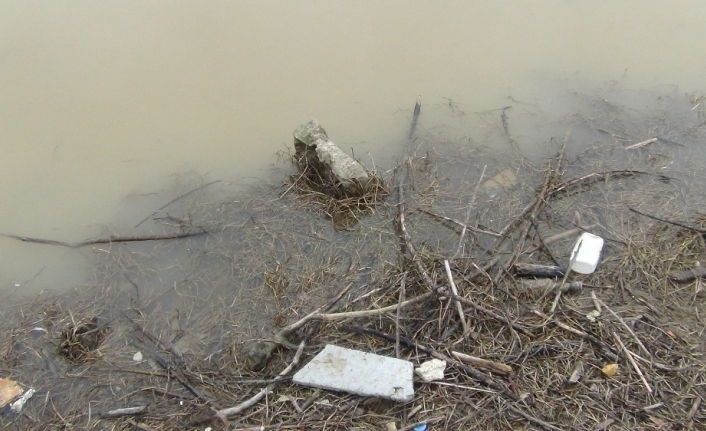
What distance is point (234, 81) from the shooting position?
4.63m

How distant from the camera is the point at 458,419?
2.50 metres

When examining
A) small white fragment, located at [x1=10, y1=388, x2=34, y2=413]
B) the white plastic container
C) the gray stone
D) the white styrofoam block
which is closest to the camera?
the white styrofoam block

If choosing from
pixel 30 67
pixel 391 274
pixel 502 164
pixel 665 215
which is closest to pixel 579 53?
pixel 502 164

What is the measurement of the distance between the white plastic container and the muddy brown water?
158 centimetres

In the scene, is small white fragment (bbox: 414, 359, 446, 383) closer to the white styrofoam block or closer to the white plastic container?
the white styrofoam block

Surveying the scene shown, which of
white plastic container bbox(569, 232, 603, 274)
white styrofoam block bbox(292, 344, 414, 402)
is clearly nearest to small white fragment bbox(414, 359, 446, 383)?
white styrofoam block bbox(292, 344, 414, 402)

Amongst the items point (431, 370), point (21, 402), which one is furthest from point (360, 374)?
point (21, 402)

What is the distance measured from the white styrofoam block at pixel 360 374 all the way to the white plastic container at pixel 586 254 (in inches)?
49.2

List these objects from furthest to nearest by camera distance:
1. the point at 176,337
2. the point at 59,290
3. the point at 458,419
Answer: the point at 59,290
the point at 176,337
the point at 458,419

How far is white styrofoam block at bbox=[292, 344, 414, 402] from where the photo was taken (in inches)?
101

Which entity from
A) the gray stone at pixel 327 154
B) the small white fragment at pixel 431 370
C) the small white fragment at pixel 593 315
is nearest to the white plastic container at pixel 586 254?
the small white fragment at pixel 593 315

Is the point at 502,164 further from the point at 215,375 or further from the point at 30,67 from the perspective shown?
the point at 30,67

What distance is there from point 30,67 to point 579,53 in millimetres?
5096

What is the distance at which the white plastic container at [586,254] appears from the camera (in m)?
3.09
